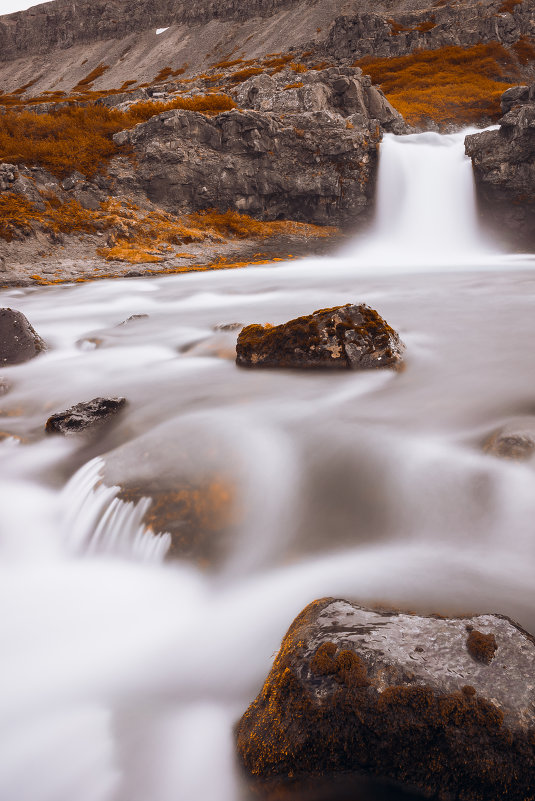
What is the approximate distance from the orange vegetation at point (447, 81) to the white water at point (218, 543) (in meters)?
28.4

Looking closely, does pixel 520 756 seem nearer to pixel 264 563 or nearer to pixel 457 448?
pixel 264 563

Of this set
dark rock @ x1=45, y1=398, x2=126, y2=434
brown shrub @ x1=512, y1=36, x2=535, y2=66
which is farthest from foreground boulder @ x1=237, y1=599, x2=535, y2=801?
brown shrub @ x1=512, y1=36, x2=535, y2=66

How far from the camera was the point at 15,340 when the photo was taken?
8094 millimetres

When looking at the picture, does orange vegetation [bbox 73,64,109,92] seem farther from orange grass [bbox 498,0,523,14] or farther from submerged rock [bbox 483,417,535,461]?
submerged rock [bbox 483,417,535,461]

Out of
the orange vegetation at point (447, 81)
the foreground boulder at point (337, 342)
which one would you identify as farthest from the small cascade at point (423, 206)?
the foreground boulder at point (337, 342)

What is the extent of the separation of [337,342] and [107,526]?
148 inches

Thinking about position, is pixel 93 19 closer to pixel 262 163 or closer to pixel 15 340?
pixel 262 163

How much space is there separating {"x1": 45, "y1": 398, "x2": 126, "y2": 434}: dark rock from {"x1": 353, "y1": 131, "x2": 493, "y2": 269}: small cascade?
15.4 m

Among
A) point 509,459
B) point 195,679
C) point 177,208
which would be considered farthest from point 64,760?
point 177,208

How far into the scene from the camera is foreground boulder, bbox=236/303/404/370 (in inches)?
247

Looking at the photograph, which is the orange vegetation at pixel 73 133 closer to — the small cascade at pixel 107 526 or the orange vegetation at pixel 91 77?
the small cascade at pixel 107 526

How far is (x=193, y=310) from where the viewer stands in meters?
11.6

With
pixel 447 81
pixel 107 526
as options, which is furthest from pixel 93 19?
pixel 107 526

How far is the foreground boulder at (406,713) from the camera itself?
1793 mm
